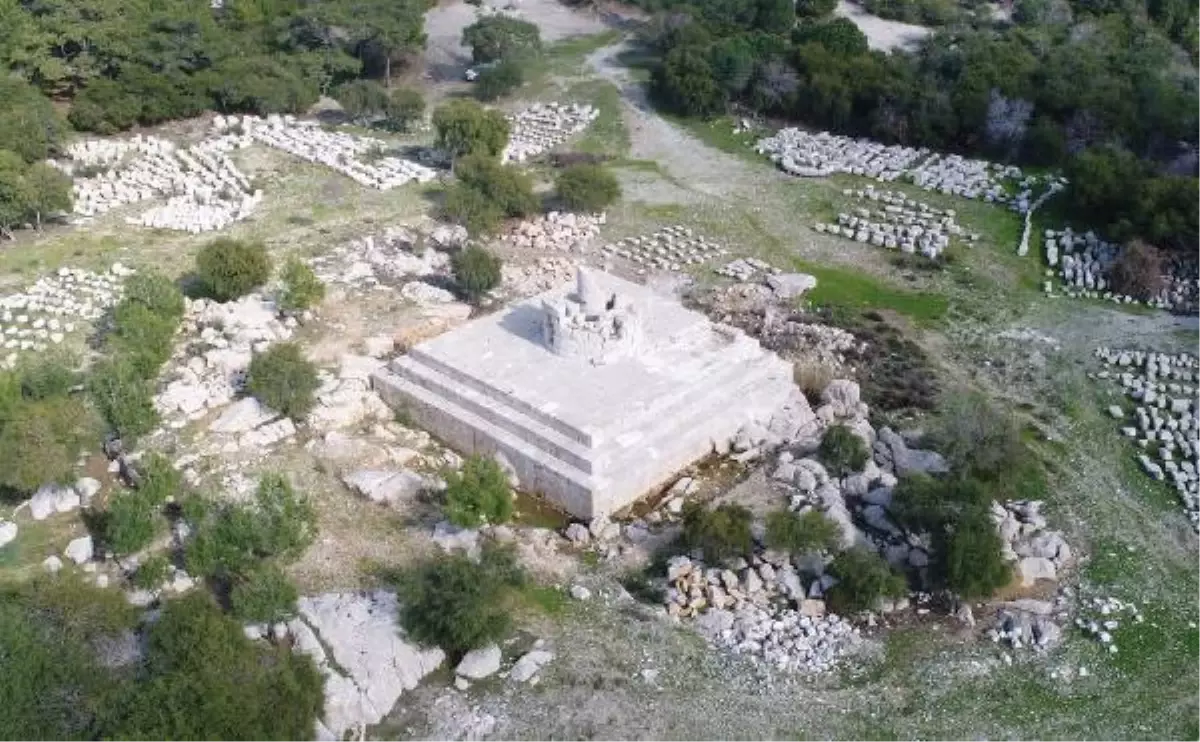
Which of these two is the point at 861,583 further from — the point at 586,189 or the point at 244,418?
the point at 586,189

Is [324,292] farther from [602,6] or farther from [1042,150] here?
[602,6]

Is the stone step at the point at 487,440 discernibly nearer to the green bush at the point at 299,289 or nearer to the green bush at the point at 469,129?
the green bush at the point at 299,289

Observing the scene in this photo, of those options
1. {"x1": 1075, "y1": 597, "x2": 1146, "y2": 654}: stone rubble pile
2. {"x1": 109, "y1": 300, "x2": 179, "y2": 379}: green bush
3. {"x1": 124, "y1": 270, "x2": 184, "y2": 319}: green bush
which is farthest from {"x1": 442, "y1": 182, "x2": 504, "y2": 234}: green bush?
{"x1": 1075, "y1": 597, "x2": 1146, "y2": 654}: stone rubble pile

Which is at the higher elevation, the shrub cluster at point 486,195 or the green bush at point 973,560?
the green bush at point 973,560

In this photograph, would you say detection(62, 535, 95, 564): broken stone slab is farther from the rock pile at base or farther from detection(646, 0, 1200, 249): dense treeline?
detection(646, 0, 1200, 249): dense treeline

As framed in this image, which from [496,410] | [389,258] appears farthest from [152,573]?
[389,258]

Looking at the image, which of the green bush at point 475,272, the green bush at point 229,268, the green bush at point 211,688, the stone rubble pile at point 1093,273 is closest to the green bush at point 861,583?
the green bush at point 211,688
